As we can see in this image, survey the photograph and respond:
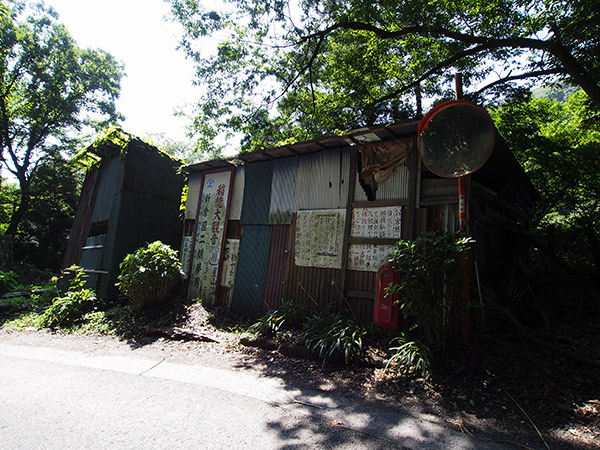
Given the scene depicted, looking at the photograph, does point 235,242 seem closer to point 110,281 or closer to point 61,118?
point 110,281

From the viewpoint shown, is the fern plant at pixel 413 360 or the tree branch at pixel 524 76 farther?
the tree branch at pixel 524 76

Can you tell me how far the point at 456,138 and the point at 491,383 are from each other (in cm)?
319

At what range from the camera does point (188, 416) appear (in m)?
3.39

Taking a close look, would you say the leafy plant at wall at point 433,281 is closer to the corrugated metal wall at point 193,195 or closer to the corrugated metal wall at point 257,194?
the corrugated metal wall at point 257,194

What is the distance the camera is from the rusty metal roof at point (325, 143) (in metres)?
6.28

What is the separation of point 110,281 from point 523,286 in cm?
1098

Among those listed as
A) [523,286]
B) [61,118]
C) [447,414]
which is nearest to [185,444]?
[447,414]

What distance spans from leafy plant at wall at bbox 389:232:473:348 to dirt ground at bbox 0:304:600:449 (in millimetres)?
484

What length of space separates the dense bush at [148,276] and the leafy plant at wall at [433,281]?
5.90m

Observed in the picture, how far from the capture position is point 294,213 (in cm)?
774

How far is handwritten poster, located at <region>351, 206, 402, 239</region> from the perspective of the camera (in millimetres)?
6277

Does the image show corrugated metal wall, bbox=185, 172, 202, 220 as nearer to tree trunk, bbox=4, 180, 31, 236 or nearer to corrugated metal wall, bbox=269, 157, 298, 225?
corrugated metal wall, bbox=269, 157, 298, 225

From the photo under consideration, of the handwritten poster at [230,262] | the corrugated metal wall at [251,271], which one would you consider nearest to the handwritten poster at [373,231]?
the corrugated metal wall at [251,271]

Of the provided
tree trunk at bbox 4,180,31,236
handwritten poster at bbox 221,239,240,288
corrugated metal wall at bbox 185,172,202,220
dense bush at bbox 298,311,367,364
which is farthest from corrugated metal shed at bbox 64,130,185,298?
tree trunk at bbox 4,180,31,236
